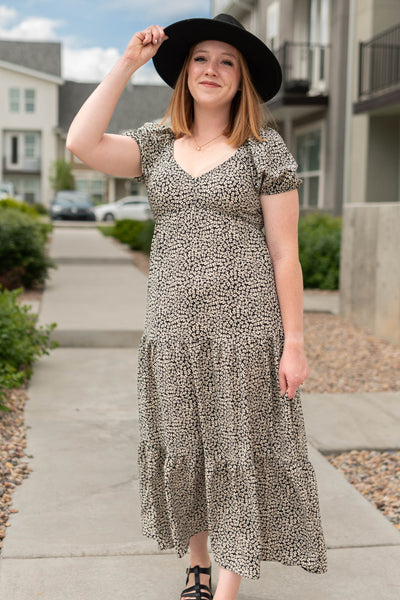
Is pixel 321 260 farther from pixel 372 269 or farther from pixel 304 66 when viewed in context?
pixel 304 66

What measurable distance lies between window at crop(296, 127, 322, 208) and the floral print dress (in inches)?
556

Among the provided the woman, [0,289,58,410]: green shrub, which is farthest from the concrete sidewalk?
the woman

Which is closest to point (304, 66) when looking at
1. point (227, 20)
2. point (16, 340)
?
point (16, 340)

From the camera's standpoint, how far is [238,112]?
2527mm

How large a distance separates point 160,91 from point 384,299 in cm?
4535

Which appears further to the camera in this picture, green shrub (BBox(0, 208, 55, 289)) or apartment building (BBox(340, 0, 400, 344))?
apartment building (BBox(340, 0, 400, 344))

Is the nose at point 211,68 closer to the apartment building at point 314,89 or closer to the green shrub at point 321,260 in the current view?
the green shrub at point 321,260

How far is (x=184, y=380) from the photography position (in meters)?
2.42

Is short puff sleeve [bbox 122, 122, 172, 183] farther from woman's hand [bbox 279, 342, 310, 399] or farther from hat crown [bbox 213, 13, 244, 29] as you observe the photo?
woman's hand [bbox 279, 342, 310, 399]

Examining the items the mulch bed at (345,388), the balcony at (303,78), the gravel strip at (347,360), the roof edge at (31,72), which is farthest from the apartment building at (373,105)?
the roof edge at (31,72)

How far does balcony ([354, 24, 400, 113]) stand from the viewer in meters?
13.2

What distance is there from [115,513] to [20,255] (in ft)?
21.4

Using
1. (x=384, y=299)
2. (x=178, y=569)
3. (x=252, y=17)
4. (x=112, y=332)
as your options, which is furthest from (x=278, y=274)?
(x=252, y=17)

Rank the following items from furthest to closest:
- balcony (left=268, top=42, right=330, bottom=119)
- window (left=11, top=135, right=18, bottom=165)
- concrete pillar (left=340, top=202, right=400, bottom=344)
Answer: window (left=11, top=135, right=18, bottom=165) < balcony (left=268, top=42, right=330, bottom=119) < concrete pillar (left=340, top=202, right=400, bottom=344)
